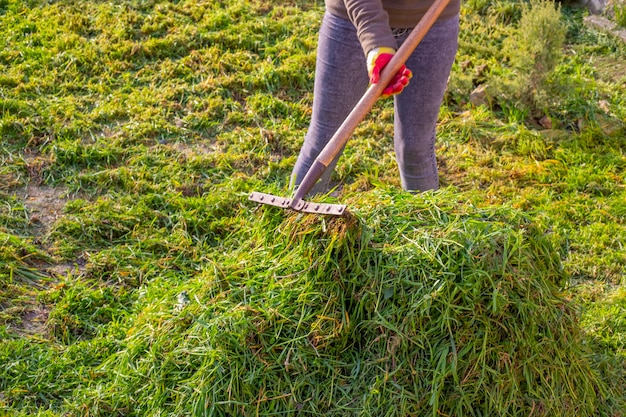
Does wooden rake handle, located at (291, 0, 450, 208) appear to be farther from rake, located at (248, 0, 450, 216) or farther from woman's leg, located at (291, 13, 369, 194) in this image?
woman's leg, located at (291, 13, 369, 194)

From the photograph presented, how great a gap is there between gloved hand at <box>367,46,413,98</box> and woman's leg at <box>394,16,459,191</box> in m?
0.30

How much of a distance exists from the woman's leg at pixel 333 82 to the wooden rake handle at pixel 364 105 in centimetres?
33

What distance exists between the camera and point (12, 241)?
379cm

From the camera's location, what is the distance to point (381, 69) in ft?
9.67

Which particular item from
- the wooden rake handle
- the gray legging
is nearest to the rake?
the wooden rake handle

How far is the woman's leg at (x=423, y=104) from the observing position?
3.23 metres

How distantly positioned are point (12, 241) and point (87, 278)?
0.44 metres

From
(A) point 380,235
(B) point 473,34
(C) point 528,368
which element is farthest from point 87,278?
(B) point 473,34

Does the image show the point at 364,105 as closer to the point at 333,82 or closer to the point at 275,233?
the point at 333,82

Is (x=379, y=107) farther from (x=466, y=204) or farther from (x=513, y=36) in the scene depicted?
(x=466, y=204)

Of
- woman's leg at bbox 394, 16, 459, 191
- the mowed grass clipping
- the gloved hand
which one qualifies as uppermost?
the gloved hand

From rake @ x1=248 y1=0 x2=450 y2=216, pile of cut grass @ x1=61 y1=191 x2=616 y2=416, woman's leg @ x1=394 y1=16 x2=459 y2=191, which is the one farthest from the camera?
woman's leg @ x1=394 y1=16 x2=459 y2=191

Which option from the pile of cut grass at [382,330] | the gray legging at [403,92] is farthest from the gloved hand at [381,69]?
the pile of cut grass at [382,330]

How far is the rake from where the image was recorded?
9.36 ft
